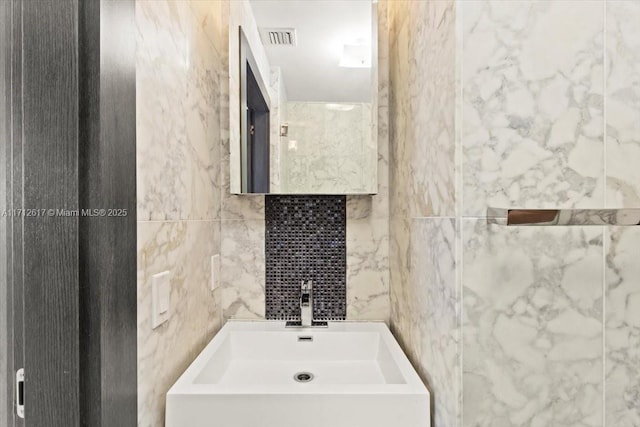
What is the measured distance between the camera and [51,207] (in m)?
0.63

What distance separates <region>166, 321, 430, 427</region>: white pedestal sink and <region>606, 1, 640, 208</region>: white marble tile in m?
0.61

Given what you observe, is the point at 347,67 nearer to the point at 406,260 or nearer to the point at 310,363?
the point at 406,260

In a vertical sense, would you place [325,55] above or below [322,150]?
above

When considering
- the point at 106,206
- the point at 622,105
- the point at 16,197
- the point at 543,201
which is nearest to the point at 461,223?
the point at 543,201

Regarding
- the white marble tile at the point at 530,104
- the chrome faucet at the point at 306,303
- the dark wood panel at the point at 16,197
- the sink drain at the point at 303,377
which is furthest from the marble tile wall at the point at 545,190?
the dark wood panel at the point at 16,197

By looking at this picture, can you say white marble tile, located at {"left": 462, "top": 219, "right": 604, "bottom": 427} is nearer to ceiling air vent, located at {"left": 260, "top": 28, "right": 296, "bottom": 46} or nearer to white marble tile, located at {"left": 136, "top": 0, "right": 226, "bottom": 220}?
white marble tile, located at {"left": 136, "top": 0, "right": 226, "bottom": 220}

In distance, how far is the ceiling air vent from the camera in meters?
1.29

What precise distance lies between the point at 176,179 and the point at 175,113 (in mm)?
172

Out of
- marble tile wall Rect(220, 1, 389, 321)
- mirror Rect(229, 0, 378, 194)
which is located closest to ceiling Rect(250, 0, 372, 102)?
mirror Rect(229, 0, 378, 194)

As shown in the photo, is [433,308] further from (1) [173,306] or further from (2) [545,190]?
(1) [173,306]

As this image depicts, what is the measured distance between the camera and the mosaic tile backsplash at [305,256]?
1.35 metres

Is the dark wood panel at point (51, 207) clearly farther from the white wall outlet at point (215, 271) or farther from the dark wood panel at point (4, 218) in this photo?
the white wall outlet at point (215, 271)

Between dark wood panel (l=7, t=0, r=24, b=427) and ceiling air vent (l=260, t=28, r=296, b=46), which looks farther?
ceiling air vent (l=260, t=28, r=296, b=46)

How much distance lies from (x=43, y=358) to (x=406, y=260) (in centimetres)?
89
